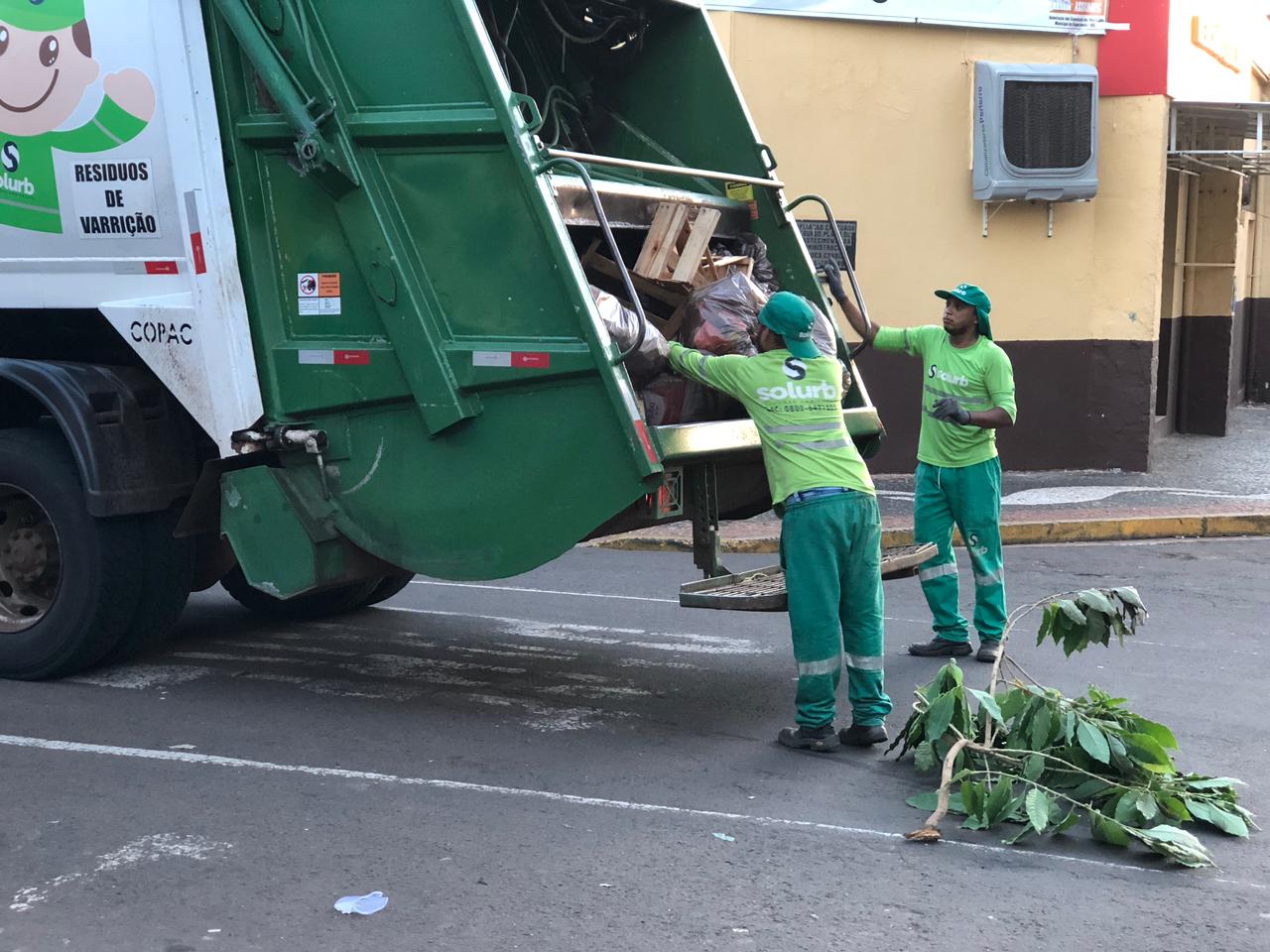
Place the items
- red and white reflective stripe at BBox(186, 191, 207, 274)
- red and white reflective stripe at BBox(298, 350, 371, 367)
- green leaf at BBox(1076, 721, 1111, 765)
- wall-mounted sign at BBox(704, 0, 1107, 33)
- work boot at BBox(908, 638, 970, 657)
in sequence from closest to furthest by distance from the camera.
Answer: green leaf at BBox(1076, 721, 1111, 765)
red and white reflective stripe at BBox(298, 350, 371, 367)
red and white reflective stripe at BBox(186, 191, 207, 274)
work boot at BBox(908, 638, 970, 657)
wall-mounted sign at BBox(704, 0, 1107, 33)

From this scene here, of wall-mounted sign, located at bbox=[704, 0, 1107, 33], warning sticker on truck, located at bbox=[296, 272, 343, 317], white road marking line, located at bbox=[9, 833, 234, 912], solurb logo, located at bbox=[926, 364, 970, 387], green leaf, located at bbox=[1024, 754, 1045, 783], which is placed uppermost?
wall-mounted sign, located at bbox=[704, 0, 1107, 33]

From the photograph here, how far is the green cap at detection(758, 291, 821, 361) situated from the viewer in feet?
17.0

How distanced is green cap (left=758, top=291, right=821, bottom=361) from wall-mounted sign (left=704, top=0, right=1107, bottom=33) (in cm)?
669

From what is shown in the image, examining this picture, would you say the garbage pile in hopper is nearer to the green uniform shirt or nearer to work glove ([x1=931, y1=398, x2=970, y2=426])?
work glove ([x1=931, y1=398, x2=970, y2=426])

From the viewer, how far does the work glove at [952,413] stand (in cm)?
638

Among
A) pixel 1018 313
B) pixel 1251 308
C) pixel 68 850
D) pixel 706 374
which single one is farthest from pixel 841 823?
pixel 1251 308

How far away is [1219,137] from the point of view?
13438mm

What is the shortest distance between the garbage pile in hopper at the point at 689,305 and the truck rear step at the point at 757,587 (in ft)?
2.14

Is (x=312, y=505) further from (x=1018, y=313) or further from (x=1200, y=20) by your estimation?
(x=1200, y=20)

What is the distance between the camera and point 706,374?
17.5 feet

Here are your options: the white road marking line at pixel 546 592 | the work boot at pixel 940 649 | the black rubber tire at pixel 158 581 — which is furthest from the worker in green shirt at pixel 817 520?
the white road marking line at pixel 546 592

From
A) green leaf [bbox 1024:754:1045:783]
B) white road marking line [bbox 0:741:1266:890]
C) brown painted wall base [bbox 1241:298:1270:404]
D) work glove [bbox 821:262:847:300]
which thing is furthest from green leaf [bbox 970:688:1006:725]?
brown painted wall base [bbox 1241:298:1270:404]

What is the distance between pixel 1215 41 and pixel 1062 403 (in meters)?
3.79

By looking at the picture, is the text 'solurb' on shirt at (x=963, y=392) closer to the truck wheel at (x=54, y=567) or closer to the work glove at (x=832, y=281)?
the work glove at (x=832, y=281)
